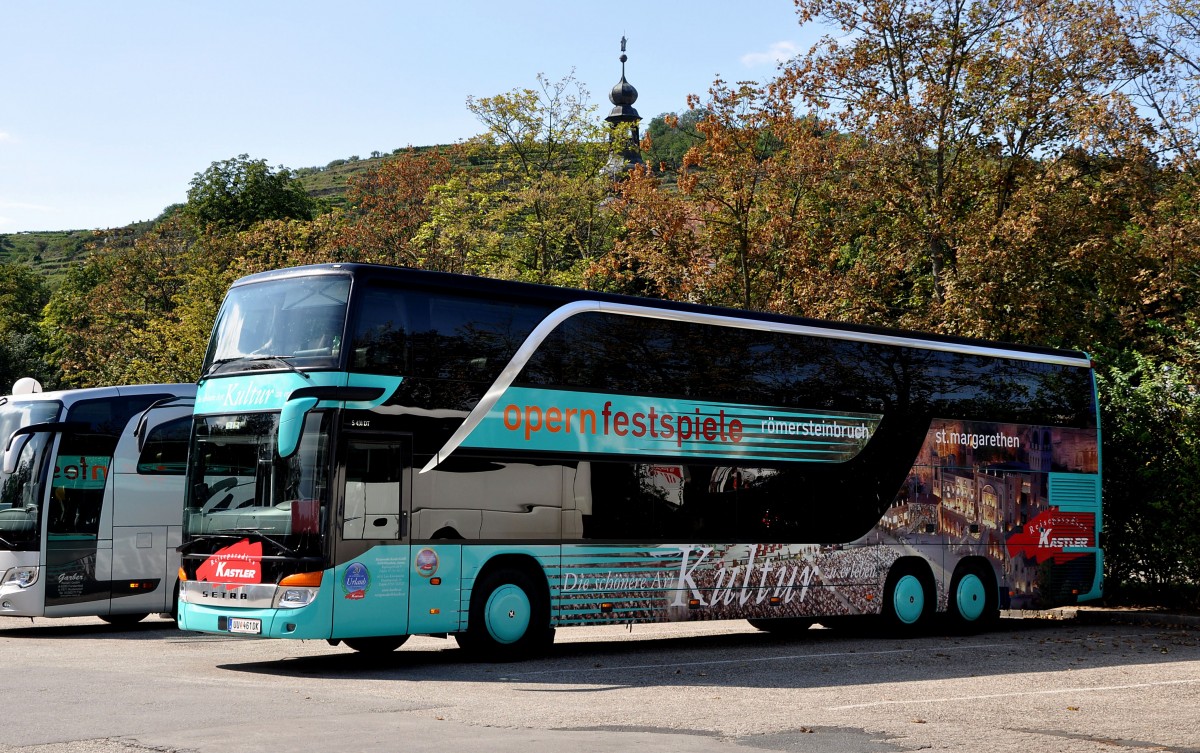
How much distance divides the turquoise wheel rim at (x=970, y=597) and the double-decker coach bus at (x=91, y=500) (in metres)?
11.3

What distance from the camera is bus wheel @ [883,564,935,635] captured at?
18.2 m

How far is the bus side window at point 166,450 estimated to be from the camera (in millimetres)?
Answer: 20016

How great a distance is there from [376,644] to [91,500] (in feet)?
20.9

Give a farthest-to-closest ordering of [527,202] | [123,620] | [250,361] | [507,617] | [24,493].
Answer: [527,202] → [123,620] → [24,493] → [507,617] → [250,361]

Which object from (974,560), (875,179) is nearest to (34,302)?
(875,179)

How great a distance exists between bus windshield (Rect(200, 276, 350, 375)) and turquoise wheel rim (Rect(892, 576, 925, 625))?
347 inches

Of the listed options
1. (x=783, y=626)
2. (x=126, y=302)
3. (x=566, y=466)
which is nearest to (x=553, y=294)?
(x=566, y=466)

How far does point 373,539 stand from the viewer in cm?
1349

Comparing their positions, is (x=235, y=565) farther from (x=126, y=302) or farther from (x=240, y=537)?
(x=126, y=302)

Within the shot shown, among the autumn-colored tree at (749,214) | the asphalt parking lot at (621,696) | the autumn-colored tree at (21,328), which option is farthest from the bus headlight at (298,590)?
the autumn-colored tree at (21,328)

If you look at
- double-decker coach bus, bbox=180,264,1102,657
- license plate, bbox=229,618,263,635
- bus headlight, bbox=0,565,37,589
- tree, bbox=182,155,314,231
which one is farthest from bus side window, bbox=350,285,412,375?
tree, bbox=182,155,314,231

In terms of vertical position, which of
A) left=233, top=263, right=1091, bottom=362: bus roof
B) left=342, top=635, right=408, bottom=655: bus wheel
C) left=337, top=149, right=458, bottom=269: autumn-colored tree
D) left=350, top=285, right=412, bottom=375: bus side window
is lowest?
left=342, top=635, right=408, bottom=655: bus wheel

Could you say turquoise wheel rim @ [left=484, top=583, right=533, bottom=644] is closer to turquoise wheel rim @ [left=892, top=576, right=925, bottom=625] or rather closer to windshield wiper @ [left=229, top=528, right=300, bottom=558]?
windshield wiper @ [left=229, top=528, right=300, bottom=558]

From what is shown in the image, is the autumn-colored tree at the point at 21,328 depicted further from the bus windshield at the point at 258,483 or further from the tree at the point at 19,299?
the bus windshield at the point at 258,483
